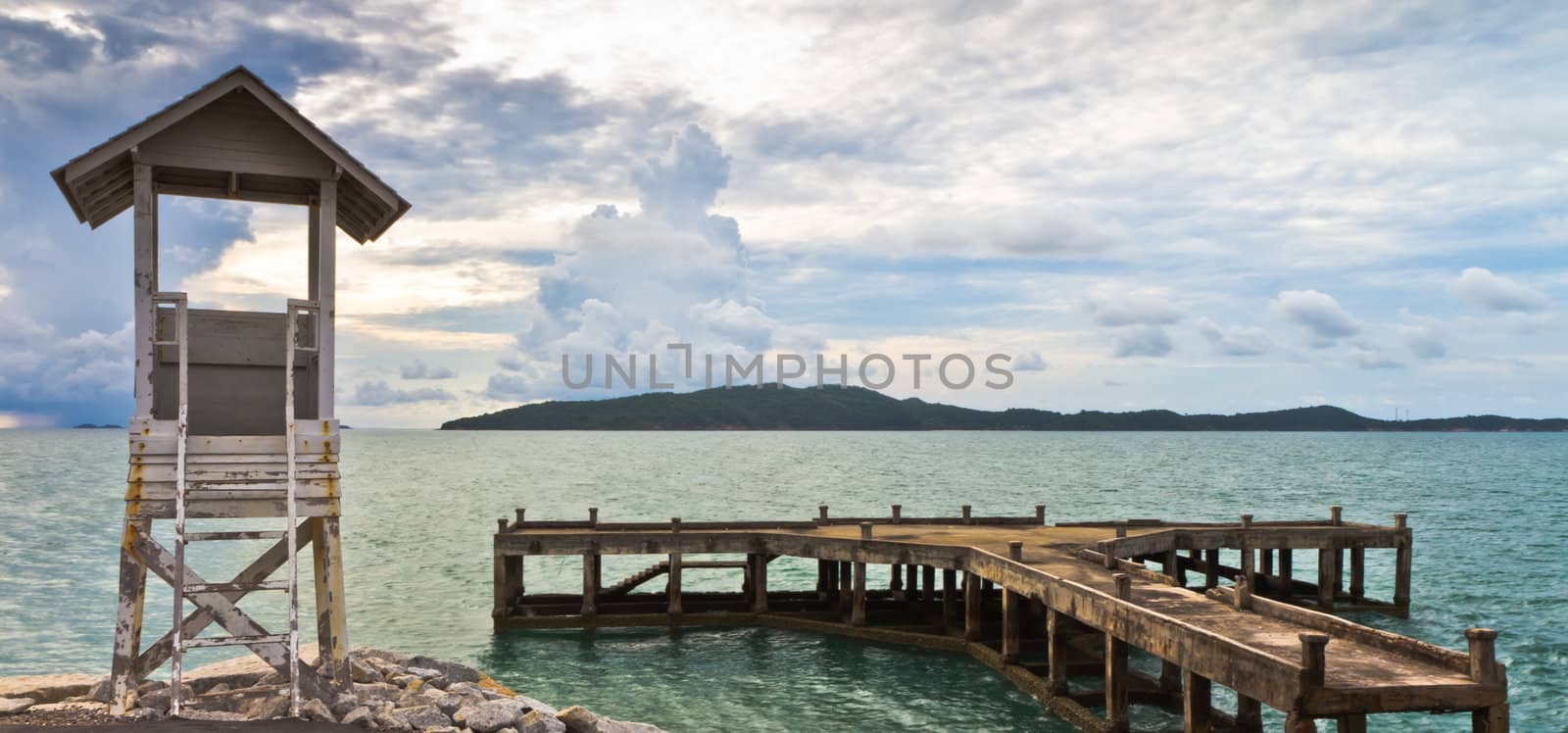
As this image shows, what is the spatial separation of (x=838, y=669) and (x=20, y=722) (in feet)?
51.6

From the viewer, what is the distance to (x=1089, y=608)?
18531 millimetres

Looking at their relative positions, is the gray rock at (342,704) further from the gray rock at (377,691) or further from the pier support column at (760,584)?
the pier support column at (760,584)

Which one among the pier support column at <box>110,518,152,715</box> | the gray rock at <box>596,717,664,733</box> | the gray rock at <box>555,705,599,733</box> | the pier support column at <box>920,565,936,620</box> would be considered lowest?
the pier support column at <box>920,565,936,620</box>

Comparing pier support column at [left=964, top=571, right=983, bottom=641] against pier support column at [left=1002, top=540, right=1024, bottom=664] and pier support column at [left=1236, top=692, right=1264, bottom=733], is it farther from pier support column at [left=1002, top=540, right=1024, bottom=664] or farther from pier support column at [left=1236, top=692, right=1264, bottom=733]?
pier support column at [left=1236, top=692, right=1264, bottom=733]

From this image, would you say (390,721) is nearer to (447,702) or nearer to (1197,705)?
(447,702)

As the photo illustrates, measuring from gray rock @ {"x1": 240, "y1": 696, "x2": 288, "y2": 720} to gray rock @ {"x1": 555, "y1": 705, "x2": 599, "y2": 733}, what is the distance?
319cm

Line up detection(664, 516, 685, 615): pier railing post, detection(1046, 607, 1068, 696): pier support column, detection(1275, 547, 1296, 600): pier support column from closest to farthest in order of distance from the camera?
detection(1046, 607, 1068, 696): pier support column
detection(664, 516, 685, 615): pier railing post
detection(1275, 547, 1296, 600): pier support column

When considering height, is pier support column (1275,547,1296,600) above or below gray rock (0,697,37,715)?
below

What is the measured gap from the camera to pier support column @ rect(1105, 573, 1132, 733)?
1809cm

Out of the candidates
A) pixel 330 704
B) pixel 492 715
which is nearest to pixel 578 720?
pixel 492 715

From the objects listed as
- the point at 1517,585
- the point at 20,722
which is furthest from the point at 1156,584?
the point at 1517,585

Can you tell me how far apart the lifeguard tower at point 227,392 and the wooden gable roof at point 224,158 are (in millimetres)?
17

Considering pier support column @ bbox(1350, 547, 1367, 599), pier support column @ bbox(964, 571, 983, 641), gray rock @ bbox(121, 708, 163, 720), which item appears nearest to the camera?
gray rock @ bbox(121, 708, 163, 720)

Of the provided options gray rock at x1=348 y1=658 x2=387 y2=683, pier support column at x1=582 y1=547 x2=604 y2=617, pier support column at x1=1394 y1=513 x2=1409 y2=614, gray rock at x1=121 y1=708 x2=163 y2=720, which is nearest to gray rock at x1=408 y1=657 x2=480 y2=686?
gray rock at x1=348 y1=658 x2=387 y2=683
